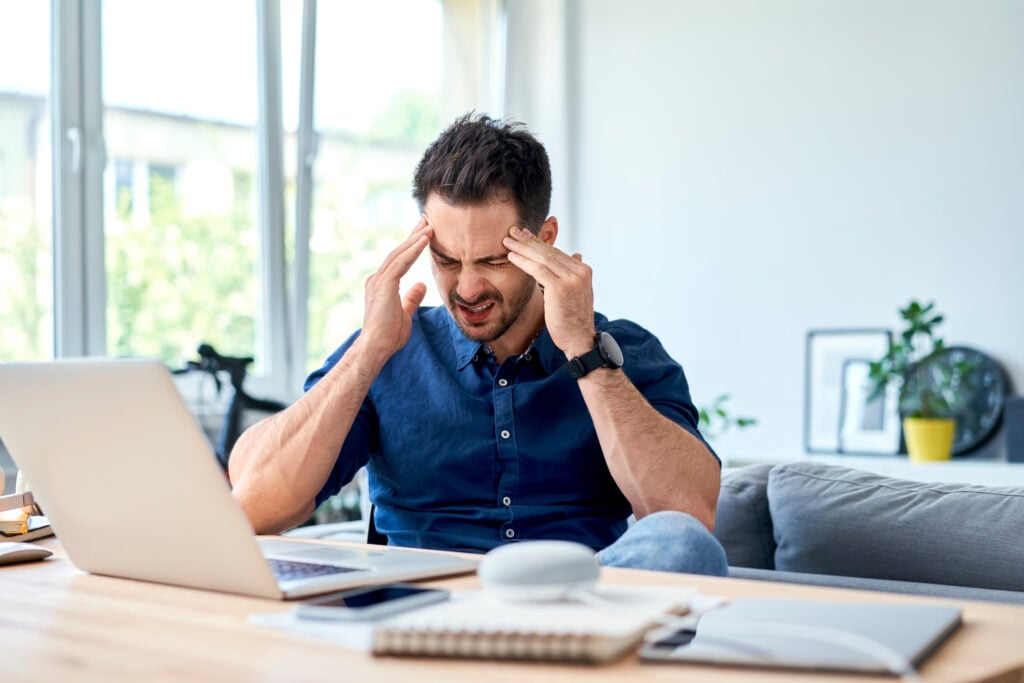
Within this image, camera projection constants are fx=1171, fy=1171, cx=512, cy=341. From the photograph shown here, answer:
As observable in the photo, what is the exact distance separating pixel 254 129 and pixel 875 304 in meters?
2.40

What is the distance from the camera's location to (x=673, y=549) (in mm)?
1112

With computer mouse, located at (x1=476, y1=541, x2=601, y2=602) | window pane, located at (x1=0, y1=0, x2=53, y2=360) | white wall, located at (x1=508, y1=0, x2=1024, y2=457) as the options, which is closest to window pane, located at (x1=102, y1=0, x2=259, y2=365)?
window pane, located at (x1=0, y1=0, x2=53, y2=360)

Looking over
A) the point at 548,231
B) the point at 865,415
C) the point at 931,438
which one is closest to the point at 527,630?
the point at 548,231

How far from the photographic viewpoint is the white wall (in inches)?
161

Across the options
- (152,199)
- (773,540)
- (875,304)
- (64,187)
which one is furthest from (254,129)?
(773,540)

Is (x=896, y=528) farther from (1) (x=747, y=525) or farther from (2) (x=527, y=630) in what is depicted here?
(2) (x=527, y=630)

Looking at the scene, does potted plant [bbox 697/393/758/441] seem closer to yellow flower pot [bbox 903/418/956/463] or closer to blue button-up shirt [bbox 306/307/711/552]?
yellow flower pot [bbox 903/418/956/463]

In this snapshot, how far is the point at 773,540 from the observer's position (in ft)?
6.36

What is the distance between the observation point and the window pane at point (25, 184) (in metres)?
3.61

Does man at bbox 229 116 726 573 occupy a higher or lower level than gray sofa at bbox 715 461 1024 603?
higher

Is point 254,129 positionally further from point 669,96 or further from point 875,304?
A: point 875,304

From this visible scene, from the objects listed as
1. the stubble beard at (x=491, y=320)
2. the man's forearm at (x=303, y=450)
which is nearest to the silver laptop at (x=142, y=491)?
the man's forearm at (x=303, y=450)

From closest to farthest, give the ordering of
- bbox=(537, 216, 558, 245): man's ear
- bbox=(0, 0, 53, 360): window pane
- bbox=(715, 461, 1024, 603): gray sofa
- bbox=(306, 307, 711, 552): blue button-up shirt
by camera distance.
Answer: bbox=(715, 461, 1024, 603): gray sofa, bbox=(306, 307, 711, 552): blue button-up shirt, bbox=(537, 216, 558, 245): man's ear, bbox=(0, 0, 53, 360): window pane

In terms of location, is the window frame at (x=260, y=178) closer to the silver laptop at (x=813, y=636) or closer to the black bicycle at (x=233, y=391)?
the black bicycle at (x=233, y=391)
